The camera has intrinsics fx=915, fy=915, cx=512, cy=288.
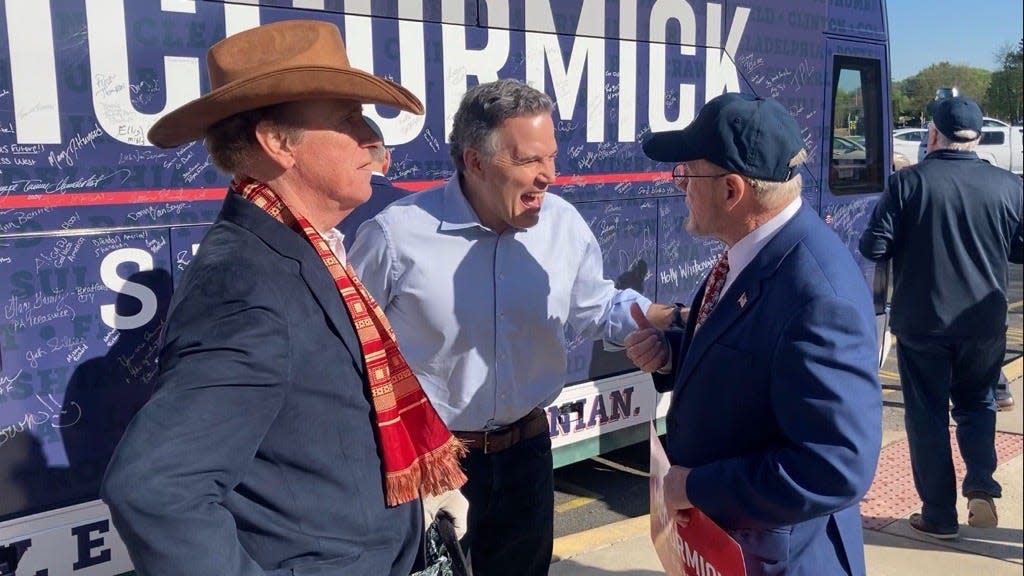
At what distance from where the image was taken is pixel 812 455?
179 centimetres

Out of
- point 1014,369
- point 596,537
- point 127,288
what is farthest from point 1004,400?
point 127,288

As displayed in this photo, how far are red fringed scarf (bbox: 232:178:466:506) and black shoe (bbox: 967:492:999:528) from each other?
3.45 meters

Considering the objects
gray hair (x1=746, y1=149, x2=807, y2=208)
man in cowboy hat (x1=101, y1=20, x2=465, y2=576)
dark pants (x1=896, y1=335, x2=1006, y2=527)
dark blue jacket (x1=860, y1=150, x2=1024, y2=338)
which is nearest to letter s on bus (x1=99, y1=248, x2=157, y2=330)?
man in cowboy hat (x1=101, y1=20, x2=465, y2=576)

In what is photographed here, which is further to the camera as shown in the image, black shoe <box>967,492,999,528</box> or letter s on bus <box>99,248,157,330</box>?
black shoe <box>967,492,999,528</box>

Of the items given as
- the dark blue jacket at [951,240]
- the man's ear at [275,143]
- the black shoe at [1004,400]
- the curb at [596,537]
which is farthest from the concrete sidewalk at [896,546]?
the man's ear at [275,143]

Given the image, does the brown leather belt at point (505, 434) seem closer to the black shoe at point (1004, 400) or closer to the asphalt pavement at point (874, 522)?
the asphalt pavement at point (874, 522)

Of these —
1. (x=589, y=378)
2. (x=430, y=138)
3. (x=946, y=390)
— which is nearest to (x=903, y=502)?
(x=946, y=390)

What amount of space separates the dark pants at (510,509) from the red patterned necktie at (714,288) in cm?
80

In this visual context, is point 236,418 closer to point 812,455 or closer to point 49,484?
point 812,455

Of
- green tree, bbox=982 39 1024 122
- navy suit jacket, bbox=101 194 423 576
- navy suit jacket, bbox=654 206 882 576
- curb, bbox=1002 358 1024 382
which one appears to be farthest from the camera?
green tree, bbox=982 39 1024 122

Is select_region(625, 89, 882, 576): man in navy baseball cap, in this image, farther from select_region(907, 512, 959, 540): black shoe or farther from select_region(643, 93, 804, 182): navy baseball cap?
select_region(907, 512, 959, 540): black shoe

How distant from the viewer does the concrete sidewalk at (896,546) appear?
12.8 ft

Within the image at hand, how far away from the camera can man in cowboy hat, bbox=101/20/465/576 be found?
1.32 metres

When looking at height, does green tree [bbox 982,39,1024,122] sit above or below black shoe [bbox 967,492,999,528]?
above
